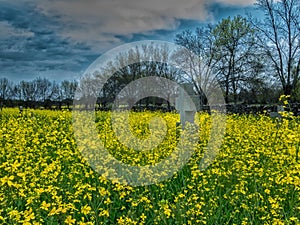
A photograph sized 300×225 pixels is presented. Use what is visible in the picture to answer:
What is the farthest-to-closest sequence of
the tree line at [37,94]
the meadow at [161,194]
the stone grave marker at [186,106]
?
the tree line at [37,94] → the stone grave marker at [186,106] → the meadow at [161,194]

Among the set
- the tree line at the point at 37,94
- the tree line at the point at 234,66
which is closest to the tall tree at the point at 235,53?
the tree line at the point at 234,66

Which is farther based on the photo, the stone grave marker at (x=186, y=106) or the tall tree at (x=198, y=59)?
the tall tree at (x=198, y=59)

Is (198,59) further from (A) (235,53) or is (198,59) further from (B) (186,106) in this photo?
(B) (186,106)

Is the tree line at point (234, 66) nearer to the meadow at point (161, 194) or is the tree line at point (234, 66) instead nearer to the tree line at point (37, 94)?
the tree line at point (37, 94)

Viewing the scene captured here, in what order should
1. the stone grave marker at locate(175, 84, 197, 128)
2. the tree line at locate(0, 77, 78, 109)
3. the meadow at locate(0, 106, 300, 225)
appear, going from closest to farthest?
the meadow at locate(0, 106, 300, 225) < the stone grave marker at locate(175, 84, 197, 128) < the tree line at locate(0, 77, 78, 109)

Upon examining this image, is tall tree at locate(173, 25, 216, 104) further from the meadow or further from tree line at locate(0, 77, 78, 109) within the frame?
the meadow

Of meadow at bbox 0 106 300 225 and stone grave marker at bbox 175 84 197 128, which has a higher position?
stone grave marker at bbox 175 84 197 128

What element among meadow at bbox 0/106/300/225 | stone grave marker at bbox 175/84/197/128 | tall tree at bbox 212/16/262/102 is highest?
tall tree at bbox 212/16/262/102

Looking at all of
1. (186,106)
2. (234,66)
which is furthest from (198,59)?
(186,106)

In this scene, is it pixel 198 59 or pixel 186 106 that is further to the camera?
pixel 198 59

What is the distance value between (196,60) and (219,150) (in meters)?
24.2

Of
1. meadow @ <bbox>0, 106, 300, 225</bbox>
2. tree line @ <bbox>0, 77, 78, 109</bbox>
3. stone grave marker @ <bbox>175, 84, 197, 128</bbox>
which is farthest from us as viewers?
tree line @ <bbox>0, 77, 78, 109</bbox>

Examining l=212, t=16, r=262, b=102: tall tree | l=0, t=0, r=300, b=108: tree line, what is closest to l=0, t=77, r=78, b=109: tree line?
l=0, t=0, r=300, b=108: tree line

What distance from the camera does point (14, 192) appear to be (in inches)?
157
